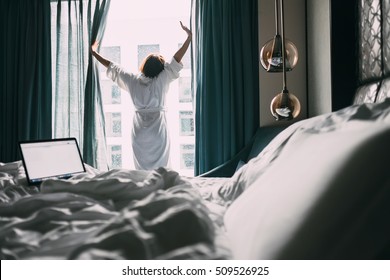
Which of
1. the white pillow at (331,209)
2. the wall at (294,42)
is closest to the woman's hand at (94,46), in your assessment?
the wall at (294,42)

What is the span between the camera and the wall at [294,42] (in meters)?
2.86

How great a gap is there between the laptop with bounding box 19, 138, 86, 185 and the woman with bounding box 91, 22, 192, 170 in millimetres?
1214

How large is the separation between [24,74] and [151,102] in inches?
53.6

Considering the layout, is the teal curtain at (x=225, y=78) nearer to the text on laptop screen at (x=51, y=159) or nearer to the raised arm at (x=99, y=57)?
the raised arm at (x=99, y=57)

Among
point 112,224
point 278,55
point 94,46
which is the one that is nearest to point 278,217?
point 112,224

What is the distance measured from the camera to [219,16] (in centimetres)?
310

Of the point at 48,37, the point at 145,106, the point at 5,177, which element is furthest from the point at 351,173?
the point at 48,37

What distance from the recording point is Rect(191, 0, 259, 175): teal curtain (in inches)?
121

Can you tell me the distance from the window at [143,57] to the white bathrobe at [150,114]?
1.02ft

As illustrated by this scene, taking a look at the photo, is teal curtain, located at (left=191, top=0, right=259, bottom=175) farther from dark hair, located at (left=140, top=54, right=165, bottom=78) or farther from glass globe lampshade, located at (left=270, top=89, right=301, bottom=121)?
glass globe lampshade, located at (left=270, top=89, right=301, bottom=121)

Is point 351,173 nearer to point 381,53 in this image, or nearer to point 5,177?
point 381,53
